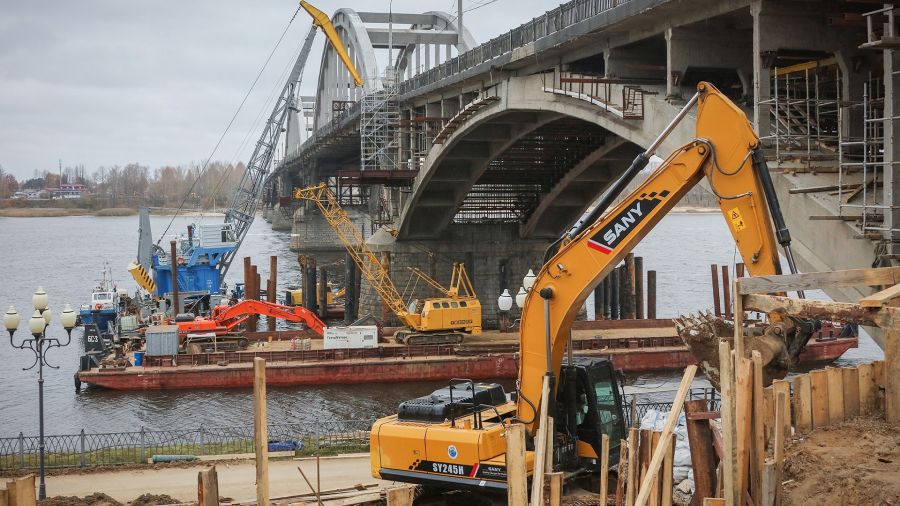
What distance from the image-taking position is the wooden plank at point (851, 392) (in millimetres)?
12023

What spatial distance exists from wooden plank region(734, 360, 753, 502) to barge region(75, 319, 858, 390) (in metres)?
27.5

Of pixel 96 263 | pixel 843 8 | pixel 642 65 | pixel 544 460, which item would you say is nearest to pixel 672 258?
pixel 96 263

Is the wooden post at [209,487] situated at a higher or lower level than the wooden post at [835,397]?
lower

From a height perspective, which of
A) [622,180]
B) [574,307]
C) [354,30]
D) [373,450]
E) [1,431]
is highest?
[354,30]

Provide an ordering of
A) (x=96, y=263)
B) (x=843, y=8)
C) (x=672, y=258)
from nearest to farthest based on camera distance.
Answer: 1. (x=843, y=8)
2. (x=672, y=258)
3. (x=96, y=263)

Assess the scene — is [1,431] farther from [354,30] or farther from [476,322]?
[354,30]

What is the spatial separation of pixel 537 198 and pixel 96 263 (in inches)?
2717

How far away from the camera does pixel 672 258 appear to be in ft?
338

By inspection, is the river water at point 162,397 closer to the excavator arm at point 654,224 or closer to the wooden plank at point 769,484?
the excavator arm at point 654,224

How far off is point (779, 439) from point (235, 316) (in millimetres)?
32998

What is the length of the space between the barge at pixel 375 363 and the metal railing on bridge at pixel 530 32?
10.8 metres

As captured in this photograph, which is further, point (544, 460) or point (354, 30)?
point (354, 30)

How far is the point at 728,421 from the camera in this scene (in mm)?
10602

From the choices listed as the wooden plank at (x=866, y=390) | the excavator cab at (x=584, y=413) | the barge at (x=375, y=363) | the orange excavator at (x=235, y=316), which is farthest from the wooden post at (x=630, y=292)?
the wooden plank at (x=866, y=390)
